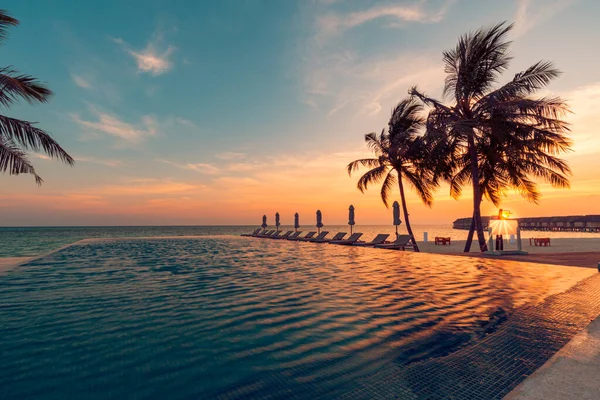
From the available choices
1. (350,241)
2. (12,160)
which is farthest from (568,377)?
(350,241)

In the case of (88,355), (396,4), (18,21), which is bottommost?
(88,355)

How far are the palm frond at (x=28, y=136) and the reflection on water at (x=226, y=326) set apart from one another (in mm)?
4292

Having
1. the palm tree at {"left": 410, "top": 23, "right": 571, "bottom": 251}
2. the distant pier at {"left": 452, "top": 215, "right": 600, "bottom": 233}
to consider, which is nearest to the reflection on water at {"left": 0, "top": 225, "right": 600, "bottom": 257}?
the distant pier at {"left": 452, "top": 215, "right": 600, "bottom": 233}

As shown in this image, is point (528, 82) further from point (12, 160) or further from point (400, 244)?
point (12, 160)

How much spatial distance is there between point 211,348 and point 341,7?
538 inches

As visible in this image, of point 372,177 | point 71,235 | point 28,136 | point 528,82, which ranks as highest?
point 528,82

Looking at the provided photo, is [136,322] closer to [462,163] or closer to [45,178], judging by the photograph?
[45,178]

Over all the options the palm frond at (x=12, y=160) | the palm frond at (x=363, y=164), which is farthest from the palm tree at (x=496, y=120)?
the palm frond at (x=12, y=160)

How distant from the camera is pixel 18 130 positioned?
9633 millimetres

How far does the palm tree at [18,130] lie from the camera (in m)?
9.33

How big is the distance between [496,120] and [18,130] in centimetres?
1790

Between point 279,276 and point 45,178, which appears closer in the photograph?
point 279,276

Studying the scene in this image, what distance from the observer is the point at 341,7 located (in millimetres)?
12625

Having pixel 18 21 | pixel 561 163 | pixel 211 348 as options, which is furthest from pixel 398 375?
pixel 561 163
